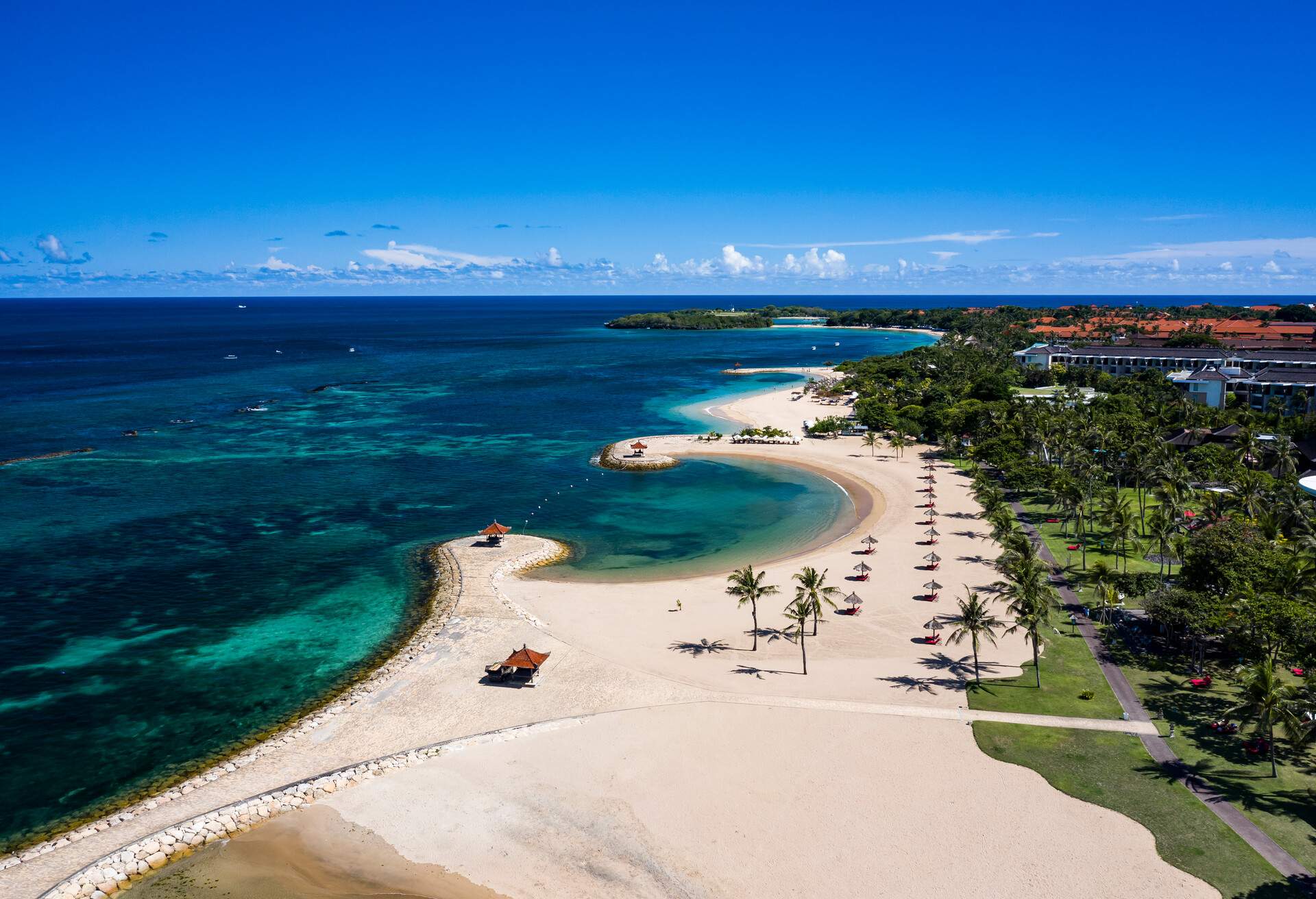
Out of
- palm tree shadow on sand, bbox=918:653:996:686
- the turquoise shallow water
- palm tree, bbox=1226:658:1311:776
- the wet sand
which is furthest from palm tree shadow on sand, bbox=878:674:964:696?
the wet sand

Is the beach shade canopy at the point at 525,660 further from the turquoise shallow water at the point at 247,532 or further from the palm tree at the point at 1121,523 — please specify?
the palm tree at the point at 1121,523

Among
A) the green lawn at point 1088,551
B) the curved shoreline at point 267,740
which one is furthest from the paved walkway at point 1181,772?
the curved shoreline at point 267,740

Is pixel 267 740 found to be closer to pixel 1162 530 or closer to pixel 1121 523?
pixel 1162 530

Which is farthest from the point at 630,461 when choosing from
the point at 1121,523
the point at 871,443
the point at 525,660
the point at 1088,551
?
the point at 1121,523

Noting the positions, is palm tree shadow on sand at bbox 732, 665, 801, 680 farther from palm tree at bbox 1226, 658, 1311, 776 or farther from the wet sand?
palm tree at bbox 1226, 658, 1311, 776

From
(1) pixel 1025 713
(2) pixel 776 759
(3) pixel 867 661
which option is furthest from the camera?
(3) pixel 867 661

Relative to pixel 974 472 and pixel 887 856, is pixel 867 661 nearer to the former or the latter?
pixel 887 856

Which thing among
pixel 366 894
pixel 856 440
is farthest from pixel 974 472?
pixel 366 894
